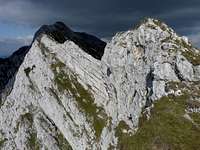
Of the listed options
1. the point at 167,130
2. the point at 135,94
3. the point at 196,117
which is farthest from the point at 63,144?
the point at 196,117

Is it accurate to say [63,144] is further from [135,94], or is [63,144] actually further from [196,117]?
[196,117]

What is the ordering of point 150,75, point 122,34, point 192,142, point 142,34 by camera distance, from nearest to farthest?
point 192,142
point 150,75
point 142,34
point 122,34

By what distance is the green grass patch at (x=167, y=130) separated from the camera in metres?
118

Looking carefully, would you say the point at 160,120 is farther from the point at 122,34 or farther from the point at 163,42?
the point at 122,34

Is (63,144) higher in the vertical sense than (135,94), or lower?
lower

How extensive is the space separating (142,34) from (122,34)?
565 inches

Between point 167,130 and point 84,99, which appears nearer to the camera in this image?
point 167,130

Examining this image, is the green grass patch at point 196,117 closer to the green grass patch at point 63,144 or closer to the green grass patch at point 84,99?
the green grass patch at point 84,99

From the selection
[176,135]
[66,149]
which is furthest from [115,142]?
[66,149]

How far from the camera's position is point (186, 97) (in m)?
128

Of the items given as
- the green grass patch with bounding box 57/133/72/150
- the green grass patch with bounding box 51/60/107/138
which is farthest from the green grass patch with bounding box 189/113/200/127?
A: the green grass patch with bounding box 57/133/72/150

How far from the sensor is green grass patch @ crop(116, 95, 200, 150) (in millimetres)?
117875

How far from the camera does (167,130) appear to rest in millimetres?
123500

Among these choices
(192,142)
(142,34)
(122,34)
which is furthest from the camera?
(122,34)
